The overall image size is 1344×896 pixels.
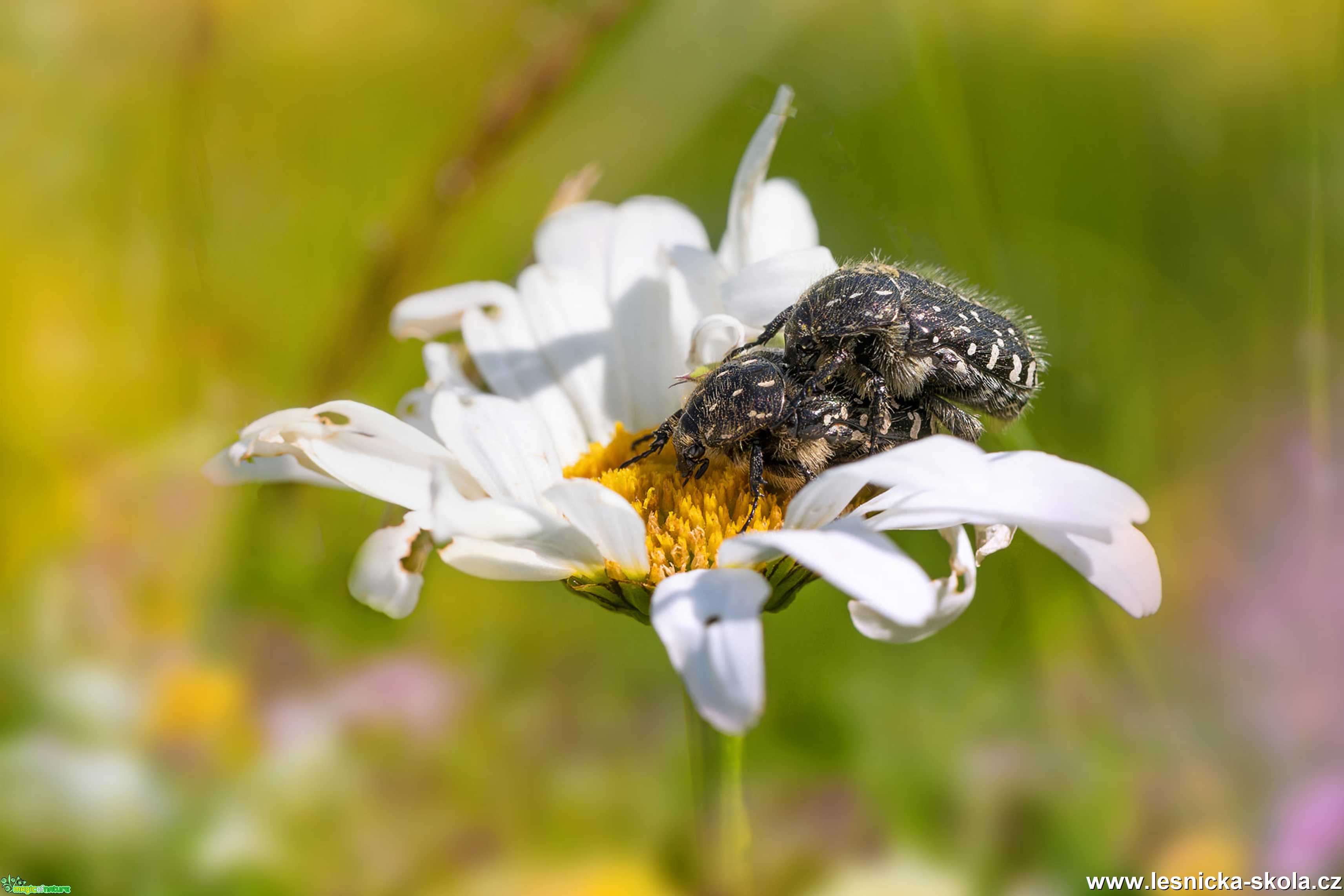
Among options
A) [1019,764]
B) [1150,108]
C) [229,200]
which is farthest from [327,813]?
[1150,108]

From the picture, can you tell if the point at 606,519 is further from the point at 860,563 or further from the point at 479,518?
the point at 860,563

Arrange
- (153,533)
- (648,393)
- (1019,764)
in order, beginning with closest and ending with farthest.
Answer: (1019,764) → (153,533) → (648,393)

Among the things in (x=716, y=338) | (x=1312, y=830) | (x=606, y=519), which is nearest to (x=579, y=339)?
(x=716, y=338)

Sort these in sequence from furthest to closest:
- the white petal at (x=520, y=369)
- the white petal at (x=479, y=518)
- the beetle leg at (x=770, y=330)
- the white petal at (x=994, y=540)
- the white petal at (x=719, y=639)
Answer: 1. the white petal at (x=520, y=369)
2. the beetle leg at (x=770, y=330)
3. the white petal at (x=994, y=540)
4. the white petal at (x=479, y=518)
5. the white petal at (x=719, y=639)

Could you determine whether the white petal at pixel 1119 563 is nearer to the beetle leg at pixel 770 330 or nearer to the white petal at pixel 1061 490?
the white petal at pixel 1061 490

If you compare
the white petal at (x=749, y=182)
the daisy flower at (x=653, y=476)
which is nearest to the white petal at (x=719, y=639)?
the daisy flower at (x=653, y=476)

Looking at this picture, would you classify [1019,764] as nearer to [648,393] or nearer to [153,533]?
[648,393]
